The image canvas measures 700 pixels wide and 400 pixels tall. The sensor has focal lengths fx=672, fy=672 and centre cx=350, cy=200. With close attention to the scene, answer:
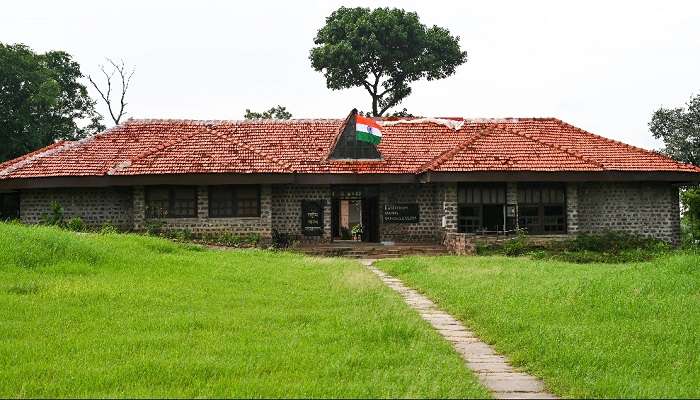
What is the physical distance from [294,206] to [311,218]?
27.4 inches

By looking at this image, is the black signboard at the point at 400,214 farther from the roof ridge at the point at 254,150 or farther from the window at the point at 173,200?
the window at the point at 173,200

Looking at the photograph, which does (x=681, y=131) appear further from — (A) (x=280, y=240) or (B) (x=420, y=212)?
(A) (x=280, y=240)

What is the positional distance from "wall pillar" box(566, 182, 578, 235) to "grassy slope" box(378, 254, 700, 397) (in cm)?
810

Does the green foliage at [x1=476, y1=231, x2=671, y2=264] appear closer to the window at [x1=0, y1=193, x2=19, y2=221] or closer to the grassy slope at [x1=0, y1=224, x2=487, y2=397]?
the grassy slope at [x1=0, y1=224, x2=487, y2=397]

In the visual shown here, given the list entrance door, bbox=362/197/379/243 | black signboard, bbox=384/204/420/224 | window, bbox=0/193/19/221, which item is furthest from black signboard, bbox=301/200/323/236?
window, bbox=0/193/19/221

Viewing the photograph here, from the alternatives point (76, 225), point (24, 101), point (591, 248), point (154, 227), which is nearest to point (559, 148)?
point (591, 248)

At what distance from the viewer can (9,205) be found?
79.4 feet

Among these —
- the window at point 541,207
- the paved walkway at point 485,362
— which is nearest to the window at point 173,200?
the window at point 541,207

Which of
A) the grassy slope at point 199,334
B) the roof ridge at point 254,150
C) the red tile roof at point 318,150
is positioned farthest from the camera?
the roof ridge at point 254,150

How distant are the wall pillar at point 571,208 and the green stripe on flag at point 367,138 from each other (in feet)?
21.3

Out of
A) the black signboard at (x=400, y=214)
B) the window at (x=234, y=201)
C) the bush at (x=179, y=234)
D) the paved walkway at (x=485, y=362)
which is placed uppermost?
the window at (x=234, y=201)

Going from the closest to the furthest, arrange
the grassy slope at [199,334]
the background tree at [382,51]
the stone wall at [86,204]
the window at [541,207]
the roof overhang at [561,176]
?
1. the grassy slope at [199,334]
2. the roof overhang at [561,176]
3. the stone wall at [86,204]
4. the window at [541,207]
5. the background tree at [382,51]

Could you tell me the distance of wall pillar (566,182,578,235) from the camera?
71.4 feet

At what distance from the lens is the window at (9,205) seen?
79.1 feet
